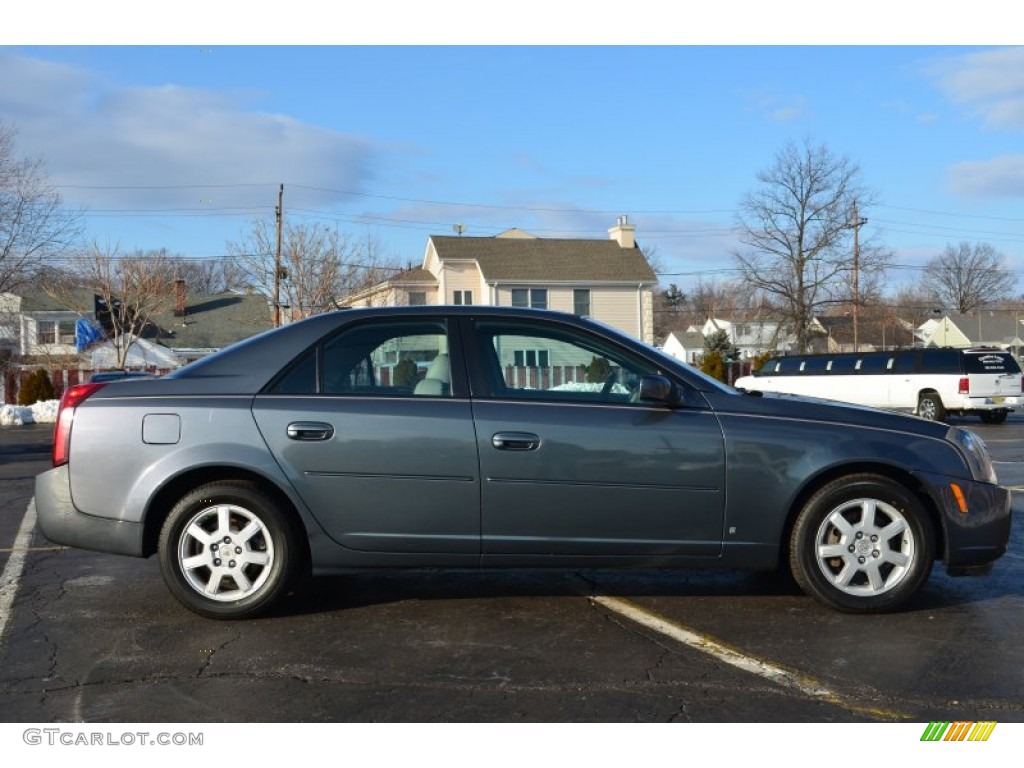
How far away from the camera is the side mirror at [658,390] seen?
16.1 feet

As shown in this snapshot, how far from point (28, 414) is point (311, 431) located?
22170mm

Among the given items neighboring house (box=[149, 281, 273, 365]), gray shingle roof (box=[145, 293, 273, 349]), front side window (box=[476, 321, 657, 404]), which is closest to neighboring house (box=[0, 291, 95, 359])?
neighboring house (box=[149, 281, 273, 365])

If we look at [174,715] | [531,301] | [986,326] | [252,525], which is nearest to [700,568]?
[252,525]

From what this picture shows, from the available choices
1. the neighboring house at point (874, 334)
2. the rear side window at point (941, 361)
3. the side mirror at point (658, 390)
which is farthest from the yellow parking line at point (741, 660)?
the neighboring house at point (874, 334)

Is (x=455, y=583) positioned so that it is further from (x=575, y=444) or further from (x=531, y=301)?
(x=531, y=301)

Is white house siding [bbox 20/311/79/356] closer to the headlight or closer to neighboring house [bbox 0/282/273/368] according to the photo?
neighboring house [bbox 0/282/273/368]

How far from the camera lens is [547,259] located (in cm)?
4400

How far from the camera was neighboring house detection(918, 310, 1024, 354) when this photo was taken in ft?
259

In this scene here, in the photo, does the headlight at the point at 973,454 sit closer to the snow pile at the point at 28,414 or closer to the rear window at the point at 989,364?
the rear window at the point at 989,364

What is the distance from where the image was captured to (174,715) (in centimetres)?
374

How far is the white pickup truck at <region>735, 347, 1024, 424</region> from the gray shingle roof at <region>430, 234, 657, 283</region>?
1784cm

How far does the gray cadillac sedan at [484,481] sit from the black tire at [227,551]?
0.03ft

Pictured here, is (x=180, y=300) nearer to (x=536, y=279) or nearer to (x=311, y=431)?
(x=536, y=279)
